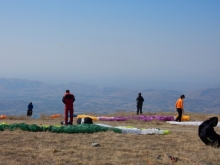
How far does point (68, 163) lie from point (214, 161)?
415cm

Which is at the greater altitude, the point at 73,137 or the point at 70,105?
the point at 70,105

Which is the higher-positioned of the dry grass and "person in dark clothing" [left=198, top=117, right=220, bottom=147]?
"person in dark clothing" [left=198, top=117, right=220, bottom=147]

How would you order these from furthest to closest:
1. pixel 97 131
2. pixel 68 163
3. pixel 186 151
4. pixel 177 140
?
pixel 97 131 → pixel 177 140 → pixel 186 151 → pixel 68 163

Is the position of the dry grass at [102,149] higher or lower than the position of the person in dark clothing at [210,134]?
lower

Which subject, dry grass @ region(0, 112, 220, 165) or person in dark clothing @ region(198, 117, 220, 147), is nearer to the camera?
dry grass @ region(0, 112, 220, 165)

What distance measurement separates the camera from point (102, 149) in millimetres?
11109

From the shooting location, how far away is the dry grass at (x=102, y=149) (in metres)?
9.52

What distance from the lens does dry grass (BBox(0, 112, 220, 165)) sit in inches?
375

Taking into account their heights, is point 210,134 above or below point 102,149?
above

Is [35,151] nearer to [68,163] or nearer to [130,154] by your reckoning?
[68,163]

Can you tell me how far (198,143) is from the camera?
12.6m

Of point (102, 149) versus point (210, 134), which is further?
point (210, 134)

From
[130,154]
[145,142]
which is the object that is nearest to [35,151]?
[130,154]

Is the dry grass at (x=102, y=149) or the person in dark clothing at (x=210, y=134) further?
the person in dark clothing at (x=210, y=134)
